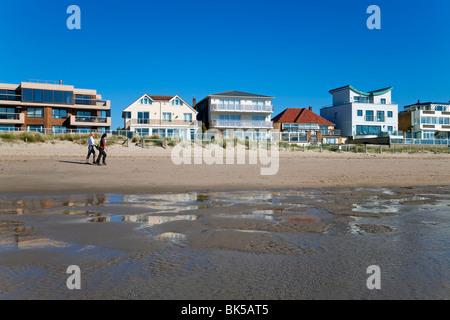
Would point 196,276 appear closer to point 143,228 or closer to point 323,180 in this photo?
point 143,228

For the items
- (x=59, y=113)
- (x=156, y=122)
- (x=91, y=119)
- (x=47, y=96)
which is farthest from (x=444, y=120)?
(x=47, y=96)

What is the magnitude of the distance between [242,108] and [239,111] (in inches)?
34.3

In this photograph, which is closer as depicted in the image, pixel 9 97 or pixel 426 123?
pixel 9 97

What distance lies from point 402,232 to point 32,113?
50636mm

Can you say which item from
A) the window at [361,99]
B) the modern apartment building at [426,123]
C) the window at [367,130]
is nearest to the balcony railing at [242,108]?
the window at [367,130]

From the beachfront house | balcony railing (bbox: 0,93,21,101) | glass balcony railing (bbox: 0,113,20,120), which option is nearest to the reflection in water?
glass balcony railing (bbox: 0,113,20,120)

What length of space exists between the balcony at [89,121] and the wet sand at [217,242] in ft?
118

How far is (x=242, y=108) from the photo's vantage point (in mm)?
55406

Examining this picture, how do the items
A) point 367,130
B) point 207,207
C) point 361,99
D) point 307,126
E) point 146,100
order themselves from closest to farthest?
point 207,207 < point 146,100 < point 307,126 < point 367,130 < point 361,99

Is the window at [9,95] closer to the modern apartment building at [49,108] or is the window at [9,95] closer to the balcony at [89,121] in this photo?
the modern apartment building at [49,108]

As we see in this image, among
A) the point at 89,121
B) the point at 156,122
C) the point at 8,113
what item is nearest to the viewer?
the point at 8,113

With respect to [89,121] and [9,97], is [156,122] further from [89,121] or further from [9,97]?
[9,97]

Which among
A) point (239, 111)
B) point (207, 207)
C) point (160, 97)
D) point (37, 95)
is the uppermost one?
point (160, 97)
